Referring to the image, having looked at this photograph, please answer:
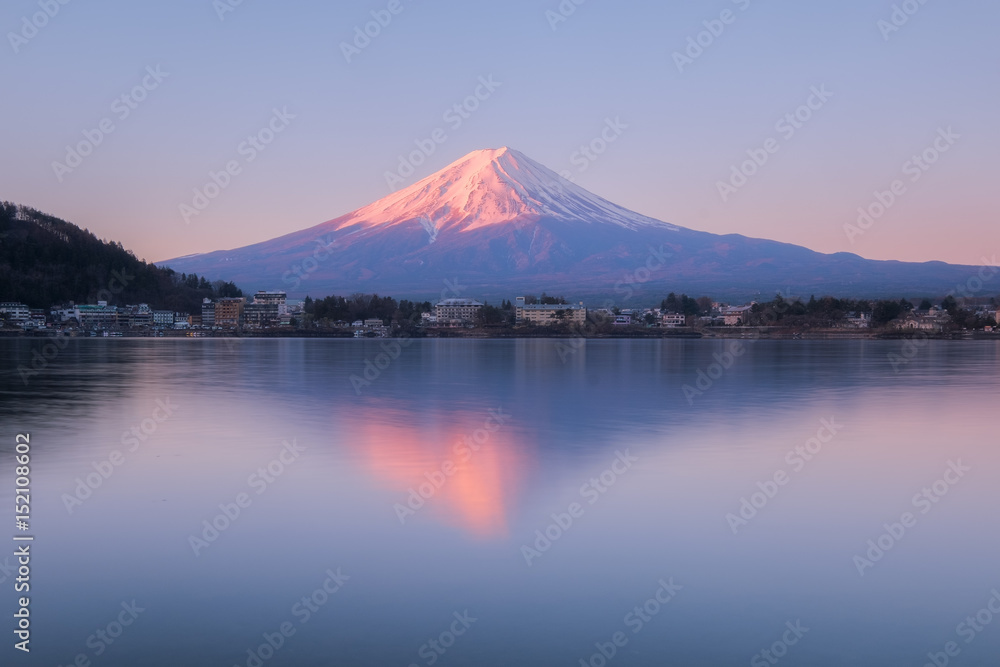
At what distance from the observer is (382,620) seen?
4316 mm

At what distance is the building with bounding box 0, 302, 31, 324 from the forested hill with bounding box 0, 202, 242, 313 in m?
3.28

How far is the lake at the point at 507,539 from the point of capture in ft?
13.5

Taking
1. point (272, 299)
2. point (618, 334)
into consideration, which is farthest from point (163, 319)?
point (618, 334)

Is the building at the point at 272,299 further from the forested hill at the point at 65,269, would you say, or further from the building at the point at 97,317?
the building at the point at 97,317

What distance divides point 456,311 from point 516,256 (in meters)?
44.0

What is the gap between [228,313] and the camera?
8831 centimetres

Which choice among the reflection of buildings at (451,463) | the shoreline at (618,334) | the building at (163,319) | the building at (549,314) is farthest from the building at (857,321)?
the reflection of buildings at (451,463)

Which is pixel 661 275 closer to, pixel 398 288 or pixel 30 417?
pixel 398 288

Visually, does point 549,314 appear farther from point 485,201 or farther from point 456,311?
point 485,201

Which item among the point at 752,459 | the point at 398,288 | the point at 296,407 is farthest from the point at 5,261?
the point at 752,459

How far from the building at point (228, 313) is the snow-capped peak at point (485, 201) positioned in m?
48.2

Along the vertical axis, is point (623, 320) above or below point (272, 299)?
below

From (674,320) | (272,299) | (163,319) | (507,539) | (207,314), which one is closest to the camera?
(507,539)

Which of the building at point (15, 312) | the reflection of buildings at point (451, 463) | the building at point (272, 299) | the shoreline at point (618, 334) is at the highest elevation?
the building at point (272, 299)
